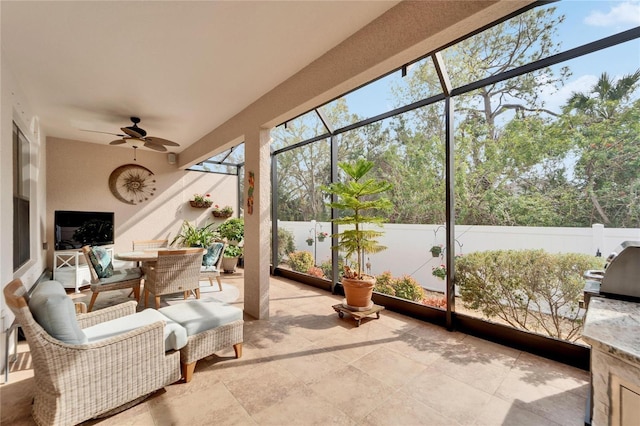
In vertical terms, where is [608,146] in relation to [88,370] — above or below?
above

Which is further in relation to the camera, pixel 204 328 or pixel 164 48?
pixel 164 48

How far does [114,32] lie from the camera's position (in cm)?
221

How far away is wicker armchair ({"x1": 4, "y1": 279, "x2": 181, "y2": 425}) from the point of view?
1.54 m

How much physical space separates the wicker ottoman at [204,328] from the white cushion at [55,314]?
2.24ft

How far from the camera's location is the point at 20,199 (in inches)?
126

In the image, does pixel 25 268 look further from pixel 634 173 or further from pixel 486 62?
pixel 634 173

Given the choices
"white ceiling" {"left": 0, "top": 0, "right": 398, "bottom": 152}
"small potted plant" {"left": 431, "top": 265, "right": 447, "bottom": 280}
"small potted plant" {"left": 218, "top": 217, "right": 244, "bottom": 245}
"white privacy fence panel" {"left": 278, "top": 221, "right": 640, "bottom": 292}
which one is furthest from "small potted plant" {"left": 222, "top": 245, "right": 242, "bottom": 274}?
"small potted plant" {"left": 431, "top": 265, "right": 447, "bottom": 280}

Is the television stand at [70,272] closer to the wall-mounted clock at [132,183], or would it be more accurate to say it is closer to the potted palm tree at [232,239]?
the wall-mounted clock at [132,183]

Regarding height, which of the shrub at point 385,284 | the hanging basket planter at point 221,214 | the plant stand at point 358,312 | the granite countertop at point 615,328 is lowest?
the plant stand at point 358,312

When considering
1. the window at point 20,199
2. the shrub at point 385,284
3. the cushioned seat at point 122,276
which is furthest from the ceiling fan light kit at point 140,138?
the shrub at point 385,284

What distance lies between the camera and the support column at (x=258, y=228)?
11.2ft

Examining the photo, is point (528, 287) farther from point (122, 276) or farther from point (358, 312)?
point (122, 276)

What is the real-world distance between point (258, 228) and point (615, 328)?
306cm

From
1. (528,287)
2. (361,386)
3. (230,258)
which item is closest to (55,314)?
(361,386)
